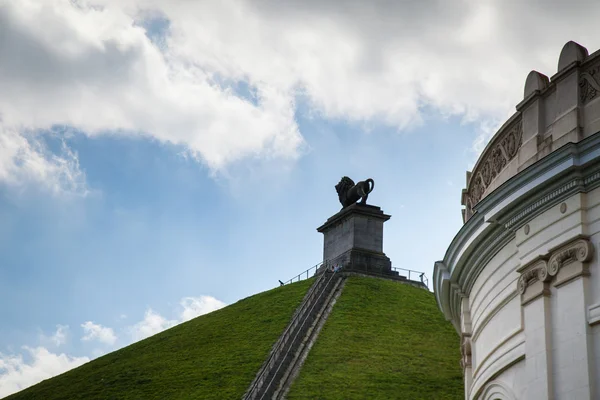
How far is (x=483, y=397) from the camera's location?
2092cm

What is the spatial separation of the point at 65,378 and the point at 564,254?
4626cm

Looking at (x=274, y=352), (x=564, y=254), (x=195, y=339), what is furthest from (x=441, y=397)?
(x=564, y=254)

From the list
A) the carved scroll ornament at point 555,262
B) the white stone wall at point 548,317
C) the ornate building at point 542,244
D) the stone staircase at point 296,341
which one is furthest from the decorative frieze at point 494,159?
the stone staircase at point 296,341

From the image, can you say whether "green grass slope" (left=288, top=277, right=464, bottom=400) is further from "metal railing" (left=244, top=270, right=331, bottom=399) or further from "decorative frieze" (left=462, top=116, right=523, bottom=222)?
"decorative frieze" (left=462, top=116, right=523, bottom=222)

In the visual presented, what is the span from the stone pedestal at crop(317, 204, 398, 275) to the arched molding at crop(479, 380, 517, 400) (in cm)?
4599

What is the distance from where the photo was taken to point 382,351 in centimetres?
5153

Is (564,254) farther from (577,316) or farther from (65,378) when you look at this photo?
(65,378)

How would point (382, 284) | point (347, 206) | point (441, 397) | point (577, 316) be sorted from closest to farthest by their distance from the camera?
1. point (577, 316)
2. point (441, 397)
3. point (382, 284)
4. point (347, 206)

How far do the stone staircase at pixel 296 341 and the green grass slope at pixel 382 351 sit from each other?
532mm

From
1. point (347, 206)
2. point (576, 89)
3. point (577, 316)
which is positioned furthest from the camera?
point (347, 206)

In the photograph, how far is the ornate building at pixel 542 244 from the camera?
17.1 metres

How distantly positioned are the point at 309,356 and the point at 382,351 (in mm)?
3829

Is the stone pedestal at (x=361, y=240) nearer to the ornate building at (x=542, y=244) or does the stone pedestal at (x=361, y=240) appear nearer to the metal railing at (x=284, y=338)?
the metal railing at (x=284, y=338)

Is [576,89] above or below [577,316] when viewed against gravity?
above
